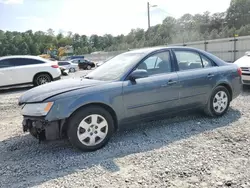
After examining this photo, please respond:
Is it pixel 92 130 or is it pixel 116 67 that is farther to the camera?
pixel 116 67

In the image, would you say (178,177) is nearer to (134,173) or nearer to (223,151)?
(134,173)

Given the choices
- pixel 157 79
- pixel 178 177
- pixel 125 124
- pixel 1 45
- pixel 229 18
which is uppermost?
pixel 229 18

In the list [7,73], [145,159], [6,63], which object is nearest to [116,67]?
[145,159]

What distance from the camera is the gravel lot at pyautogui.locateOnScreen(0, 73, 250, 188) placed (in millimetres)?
2865

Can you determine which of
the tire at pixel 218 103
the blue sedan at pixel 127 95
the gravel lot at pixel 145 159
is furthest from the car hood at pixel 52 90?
the tire at pixel 218 103

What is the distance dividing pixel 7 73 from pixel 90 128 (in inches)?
305

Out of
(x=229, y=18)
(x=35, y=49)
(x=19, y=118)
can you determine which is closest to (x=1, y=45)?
(x=35, y=49)

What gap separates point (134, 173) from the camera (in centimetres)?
300

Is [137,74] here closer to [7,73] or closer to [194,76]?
[194,76]

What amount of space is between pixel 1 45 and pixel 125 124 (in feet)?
313

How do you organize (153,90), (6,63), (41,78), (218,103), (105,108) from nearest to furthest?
(105,108), (153,90), (218,103), (6,63), (41,78)

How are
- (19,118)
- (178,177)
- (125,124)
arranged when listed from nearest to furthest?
(178,177)
(125,124)
(19,118)

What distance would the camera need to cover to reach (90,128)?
11.9ft

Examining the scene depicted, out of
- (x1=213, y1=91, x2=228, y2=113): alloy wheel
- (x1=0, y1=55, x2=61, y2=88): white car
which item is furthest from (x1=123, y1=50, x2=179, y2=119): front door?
(x1=0, y1=55, x2=61, y2=88): white car
